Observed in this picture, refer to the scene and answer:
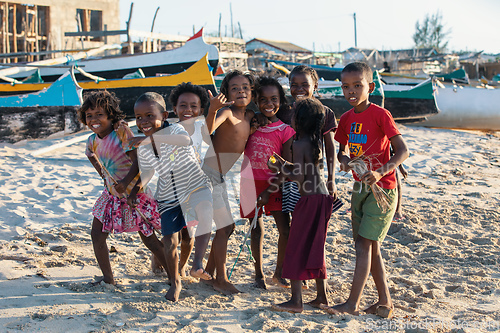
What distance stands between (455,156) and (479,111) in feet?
18.2

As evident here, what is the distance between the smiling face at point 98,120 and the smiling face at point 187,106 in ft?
1.72

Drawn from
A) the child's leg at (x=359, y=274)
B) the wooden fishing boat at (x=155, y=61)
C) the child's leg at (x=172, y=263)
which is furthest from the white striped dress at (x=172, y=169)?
the wooden fishing boat at (x=155, y=61)

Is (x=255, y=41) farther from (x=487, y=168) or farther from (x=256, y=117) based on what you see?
(x=256, y=117)

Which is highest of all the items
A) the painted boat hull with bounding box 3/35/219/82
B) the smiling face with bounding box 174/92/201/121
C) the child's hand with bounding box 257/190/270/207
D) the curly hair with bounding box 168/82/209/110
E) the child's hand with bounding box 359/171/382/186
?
the painted boat hull with bounding box 3/35/219/82

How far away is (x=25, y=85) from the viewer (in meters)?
9.77

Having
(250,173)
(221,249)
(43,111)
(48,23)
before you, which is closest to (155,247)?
(221,249)

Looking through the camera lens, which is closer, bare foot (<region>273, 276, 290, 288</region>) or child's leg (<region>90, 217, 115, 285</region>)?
child's leg (<region>90, 217, 115, 285</region>)

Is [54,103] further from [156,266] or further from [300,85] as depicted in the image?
[300,85]

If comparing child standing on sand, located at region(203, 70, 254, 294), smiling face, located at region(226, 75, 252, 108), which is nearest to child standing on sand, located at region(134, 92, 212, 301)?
child standing on sand, located at region(203, 70, 254, 294)

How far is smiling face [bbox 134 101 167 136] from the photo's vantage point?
10.2 ft

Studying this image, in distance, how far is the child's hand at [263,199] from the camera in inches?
123

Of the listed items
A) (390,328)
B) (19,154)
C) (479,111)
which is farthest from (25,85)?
(479,111)

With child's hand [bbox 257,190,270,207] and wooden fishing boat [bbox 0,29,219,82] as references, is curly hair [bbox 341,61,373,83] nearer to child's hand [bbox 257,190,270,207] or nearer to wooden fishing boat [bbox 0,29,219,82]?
child's hand [bbox 257,190,270,207]

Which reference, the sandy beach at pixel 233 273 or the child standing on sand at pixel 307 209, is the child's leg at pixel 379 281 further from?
the child standing on sand at pixel 307 209
